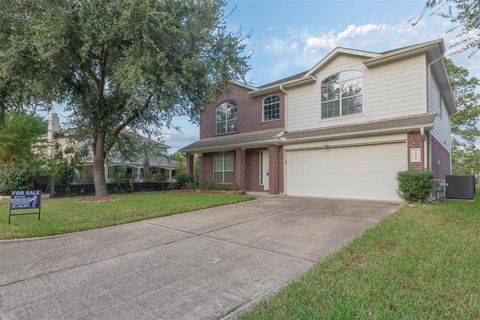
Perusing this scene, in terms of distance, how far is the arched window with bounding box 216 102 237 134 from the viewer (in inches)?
727

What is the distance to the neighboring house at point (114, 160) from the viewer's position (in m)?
17.5

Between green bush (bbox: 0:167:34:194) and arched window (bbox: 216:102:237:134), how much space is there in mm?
10955

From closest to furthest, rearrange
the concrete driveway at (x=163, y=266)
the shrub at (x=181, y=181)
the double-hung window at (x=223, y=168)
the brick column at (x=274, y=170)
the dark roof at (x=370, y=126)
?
the concrete driveway at (x=163, y=266), the dark roof at (x=370, y=126), the brick column at (x=274, y=170), the double-hung window at (x=223, y=168), the shrub at (x=181, y=181)

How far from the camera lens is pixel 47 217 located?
840 centimetres

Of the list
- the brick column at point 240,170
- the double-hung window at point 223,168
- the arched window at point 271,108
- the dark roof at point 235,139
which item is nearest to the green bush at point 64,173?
the dark roof at point 235,139

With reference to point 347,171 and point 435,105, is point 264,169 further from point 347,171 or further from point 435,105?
point 435,105

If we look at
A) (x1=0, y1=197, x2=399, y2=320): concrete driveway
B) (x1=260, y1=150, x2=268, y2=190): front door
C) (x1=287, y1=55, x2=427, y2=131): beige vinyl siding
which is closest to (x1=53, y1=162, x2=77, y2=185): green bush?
(x1=260, y1=150, x2=268, y2=190): front door

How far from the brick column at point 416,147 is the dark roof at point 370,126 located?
0.47 metres

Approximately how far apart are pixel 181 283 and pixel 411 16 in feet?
25.6

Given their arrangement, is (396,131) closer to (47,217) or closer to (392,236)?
(392,236)

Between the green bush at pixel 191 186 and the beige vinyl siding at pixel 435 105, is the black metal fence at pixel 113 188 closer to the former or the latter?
the green bush at pixel 191 186

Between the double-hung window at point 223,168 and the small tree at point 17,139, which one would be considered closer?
the double-hung window at point 223,168

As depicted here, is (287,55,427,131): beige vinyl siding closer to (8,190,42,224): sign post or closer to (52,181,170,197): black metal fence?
(8,190,42,224): sign post

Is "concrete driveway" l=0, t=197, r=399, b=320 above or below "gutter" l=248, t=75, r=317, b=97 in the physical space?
below
